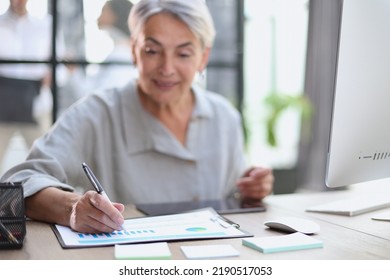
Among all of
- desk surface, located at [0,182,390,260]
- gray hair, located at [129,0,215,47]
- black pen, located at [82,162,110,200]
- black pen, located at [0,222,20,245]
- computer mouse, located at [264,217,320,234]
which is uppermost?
gray hair, located at [129,0,215,47]

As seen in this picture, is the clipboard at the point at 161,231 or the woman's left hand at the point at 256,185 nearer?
the clipboard at the point at 161,231

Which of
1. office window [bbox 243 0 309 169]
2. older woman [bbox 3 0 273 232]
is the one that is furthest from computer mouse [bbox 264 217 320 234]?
office window [bbox 243 0 309 169]

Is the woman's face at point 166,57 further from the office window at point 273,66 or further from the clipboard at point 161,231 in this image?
the office window at point 273,66

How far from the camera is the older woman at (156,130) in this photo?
1.30 metres

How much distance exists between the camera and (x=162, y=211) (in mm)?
1150

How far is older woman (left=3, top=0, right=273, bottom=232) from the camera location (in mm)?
1305

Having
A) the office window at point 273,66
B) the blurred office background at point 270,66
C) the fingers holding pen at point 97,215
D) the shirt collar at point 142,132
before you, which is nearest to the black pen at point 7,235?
the fingers holding pen at point 97,215

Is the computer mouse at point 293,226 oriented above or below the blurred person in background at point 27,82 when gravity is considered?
below

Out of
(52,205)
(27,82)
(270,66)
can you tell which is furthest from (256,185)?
(270,66)

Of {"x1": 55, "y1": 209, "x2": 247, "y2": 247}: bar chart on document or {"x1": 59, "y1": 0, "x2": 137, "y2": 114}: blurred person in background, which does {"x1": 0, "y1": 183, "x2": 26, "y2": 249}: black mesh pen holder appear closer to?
{"x1": 55, "y1": 209, "x2": 247, "y2": 247}: bar chart on document

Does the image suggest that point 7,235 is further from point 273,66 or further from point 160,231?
point 273,66
